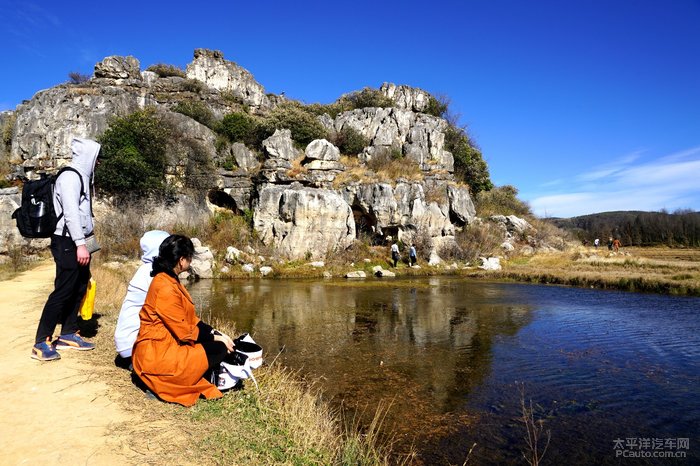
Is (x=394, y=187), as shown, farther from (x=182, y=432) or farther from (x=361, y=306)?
(x=182, y=432)

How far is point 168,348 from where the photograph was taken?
4.18 metres

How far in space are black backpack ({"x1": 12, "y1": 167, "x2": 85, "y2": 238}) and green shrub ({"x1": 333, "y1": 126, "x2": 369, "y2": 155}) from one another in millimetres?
31326

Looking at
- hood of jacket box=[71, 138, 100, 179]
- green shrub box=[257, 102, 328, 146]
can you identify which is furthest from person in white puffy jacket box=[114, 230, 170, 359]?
green shrub box=[257, 102, 328, 146]

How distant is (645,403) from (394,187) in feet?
85.1

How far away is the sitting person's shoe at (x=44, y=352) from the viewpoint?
5074 mm

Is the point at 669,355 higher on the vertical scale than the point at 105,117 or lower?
lower

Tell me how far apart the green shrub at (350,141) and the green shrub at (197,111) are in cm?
1098

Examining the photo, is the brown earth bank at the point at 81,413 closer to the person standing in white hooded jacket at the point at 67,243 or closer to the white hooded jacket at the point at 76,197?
the person standing in white hooded jacket at the point at 67,243

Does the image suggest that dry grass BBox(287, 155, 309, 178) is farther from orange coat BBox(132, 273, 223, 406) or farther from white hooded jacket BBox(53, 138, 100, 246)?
orange coat BBox(132, 273, 223, 406)

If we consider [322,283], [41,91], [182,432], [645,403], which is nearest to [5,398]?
[182,432]

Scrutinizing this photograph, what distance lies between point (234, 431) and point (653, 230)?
215 ft

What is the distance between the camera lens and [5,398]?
401cm

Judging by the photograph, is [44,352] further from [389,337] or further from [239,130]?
[239,130]

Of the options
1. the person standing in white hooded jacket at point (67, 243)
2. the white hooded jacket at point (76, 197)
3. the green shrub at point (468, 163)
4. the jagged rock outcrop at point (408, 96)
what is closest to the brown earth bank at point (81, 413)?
the person standing in white hooded jacket at point (67, 243)
